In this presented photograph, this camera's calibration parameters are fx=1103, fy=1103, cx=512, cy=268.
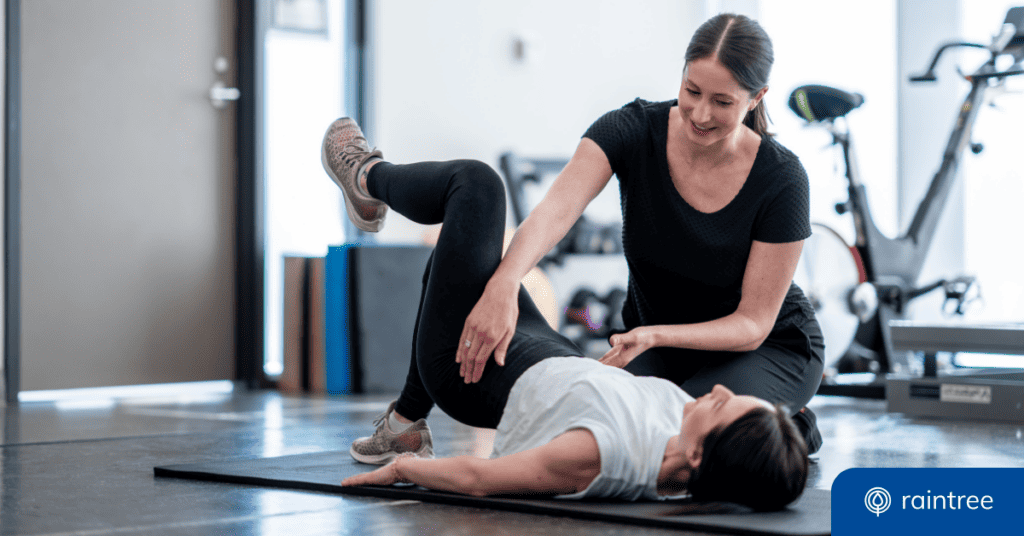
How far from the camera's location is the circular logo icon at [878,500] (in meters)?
1.43

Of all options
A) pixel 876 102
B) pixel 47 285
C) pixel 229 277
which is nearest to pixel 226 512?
pixel 47 285

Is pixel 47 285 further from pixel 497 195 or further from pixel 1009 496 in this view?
pixel 1009 496

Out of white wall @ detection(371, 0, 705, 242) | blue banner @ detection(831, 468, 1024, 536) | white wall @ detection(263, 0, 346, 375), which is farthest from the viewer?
white wall @ detection(371, 0, 705, 242)

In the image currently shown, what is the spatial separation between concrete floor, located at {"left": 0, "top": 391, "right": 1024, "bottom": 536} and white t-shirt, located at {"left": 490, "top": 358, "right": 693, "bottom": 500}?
11 centimetres

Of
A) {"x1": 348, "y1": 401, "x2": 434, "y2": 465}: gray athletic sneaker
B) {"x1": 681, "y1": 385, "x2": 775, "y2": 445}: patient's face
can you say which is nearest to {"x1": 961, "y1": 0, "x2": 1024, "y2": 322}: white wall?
{"x1": 348, "y1": 401, "x2": 434, "y2": 465}: gray athletic sneaker

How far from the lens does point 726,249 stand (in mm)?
2119

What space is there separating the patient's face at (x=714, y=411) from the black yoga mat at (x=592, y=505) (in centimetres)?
14

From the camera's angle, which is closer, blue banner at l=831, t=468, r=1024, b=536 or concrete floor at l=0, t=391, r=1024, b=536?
blue banner at l=831, t=468, r=1024, b=536

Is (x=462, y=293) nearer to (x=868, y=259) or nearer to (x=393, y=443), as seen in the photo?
(x=393, y=443)

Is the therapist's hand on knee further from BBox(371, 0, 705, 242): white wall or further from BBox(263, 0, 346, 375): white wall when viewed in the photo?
BBox(371, 0, 705, 242): white wall

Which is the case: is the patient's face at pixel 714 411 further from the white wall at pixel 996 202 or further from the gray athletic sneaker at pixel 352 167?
the white wall at pixel 996 202

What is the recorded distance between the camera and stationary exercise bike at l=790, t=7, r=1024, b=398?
3.95 m

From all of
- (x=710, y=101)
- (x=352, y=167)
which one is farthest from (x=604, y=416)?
(x=352, y=167)

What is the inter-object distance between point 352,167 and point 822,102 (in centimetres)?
232
